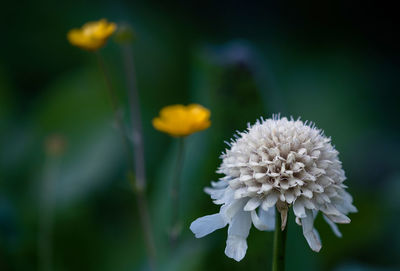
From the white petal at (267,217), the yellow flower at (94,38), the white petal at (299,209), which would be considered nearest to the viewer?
the white petal at (299,209)

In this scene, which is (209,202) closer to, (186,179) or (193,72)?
(186,179)

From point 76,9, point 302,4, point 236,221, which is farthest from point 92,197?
point 302,4

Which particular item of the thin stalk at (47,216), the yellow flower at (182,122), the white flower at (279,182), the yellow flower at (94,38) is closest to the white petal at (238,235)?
the white flower at (279,182)

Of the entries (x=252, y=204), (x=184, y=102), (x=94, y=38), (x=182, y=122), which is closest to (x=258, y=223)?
(x=252, y=204)

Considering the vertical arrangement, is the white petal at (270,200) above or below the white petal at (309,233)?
above

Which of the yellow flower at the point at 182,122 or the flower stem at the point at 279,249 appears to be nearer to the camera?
the flower stem at the point at 279,249

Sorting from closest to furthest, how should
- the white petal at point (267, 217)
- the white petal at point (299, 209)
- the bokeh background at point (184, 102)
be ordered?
1. the white petal at point (299, 209)
2. the white petal at point (267, 217)
3. the bokeh background at point (184, 102)

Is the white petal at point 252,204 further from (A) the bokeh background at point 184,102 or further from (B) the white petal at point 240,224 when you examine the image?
(A) the bokeh background at point 184,102

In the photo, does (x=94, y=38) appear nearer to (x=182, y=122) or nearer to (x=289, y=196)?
(x=182, y=122)
